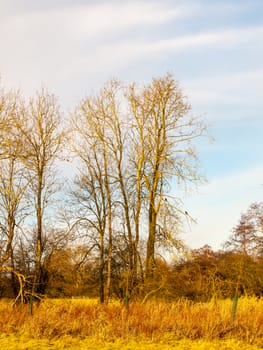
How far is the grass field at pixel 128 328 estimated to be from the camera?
437 inches

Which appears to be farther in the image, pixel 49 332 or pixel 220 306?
pixel 220 306

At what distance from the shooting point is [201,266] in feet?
68.7

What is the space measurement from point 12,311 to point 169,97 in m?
12.7

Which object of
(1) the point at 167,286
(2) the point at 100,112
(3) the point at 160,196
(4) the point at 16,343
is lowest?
(4) the point at 16,343

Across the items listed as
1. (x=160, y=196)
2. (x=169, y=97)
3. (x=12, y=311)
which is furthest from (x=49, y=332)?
(x=169, y=97)

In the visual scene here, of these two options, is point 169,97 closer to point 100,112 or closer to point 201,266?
point 100,112

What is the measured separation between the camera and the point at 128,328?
12297mm

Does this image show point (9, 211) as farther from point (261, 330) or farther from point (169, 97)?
point (261, 330)

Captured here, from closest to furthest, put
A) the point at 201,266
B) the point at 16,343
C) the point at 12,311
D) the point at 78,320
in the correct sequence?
the point at 16,343
the point at 78,320
the point at 12,311
the point at 201,266

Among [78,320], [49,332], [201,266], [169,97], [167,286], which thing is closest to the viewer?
[49,332]

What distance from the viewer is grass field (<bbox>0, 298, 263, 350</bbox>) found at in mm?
11094

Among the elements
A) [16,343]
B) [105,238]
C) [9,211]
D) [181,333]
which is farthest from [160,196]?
[16,343]

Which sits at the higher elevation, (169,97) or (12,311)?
(169,97)

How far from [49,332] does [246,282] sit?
42.2 feet
